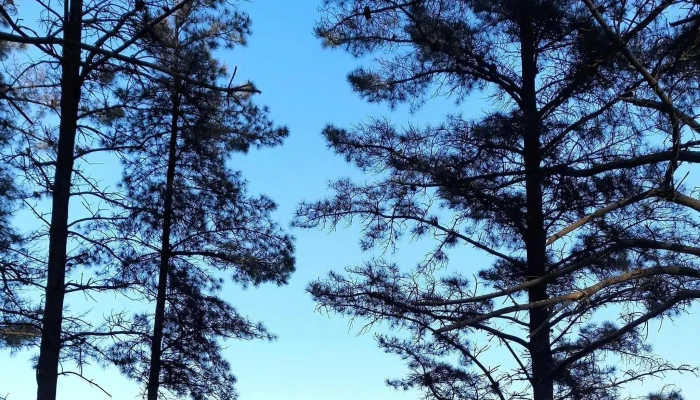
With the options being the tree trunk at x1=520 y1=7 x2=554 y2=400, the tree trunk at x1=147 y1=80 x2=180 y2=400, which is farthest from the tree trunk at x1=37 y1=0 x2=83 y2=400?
the tree trunk at x1=520 y1=7 x2=554 y2=400

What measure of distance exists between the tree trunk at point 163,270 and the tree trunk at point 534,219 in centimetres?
477

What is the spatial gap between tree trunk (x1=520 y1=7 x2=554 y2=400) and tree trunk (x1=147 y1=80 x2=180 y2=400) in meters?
4.77

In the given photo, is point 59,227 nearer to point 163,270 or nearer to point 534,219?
point 163,270

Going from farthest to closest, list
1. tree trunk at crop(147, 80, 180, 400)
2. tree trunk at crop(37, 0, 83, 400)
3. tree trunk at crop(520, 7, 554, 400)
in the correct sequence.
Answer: tree trunk at crop(147, 80, 180, 400) < tree trunk at crop(520, 7, 554, 400) < tree trunk at crop(37, 0, 83, 400)

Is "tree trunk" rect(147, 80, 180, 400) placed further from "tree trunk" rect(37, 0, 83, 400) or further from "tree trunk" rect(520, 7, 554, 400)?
"tree trunk" rect(520, 7, 554, 400)

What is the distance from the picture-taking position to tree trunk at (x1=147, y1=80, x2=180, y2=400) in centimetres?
1152

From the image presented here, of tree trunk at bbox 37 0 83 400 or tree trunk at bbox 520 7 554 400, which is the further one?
tree trunk at bbox 520 7 554 400

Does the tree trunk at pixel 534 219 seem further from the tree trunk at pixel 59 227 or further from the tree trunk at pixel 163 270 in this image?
the tree trunk at pixel 59 227

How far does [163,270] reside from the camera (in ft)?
39.2

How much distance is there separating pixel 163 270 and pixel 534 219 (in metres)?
5.50

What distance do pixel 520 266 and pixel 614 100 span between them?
229 centimetres

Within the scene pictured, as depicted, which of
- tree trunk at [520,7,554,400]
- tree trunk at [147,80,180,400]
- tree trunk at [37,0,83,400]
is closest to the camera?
tree trunk at [37,0,83,400]

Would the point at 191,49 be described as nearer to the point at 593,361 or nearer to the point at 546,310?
the point at 546,310

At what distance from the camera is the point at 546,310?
9328 mm
